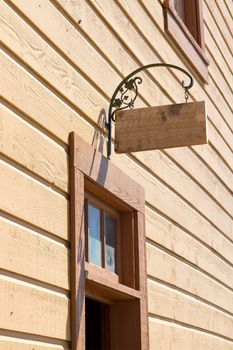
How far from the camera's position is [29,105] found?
370 cm

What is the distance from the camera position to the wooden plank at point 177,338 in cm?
496

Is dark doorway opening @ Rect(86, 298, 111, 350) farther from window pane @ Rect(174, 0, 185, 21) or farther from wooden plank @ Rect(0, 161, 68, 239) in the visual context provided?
window pane @ Rect(174, 0, 185, 21)

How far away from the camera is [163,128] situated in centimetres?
435

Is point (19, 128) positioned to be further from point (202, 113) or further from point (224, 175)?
point (224, 175)

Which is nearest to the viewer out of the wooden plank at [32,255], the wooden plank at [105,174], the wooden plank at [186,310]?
the wooden plank at [32,255]

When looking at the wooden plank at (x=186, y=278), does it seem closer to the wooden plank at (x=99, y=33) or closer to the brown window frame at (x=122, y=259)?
the brown window frame at (x=122, y=259)

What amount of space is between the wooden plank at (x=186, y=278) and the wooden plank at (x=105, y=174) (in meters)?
0.37

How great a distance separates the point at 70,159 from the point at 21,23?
676mm

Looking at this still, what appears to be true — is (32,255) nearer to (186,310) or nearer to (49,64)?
(49,64)

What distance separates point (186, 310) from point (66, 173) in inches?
78.1

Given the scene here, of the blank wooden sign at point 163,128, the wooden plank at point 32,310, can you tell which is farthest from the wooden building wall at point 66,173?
the blank wooden sign at point 163,128

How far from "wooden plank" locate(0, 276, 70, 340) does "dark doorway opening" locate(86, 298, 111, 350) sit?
3.06 ft

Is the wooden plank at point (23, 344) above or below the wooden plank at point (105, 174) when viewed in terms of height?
below

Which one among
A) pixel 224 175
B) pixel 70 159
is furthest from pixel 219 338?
pixel 70 159
